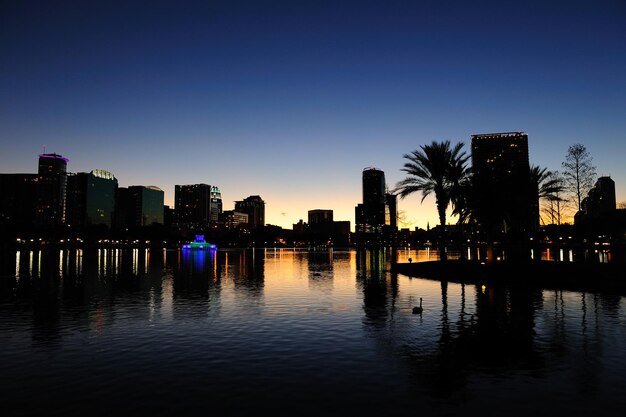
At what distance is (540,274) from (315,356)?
79.5 feet

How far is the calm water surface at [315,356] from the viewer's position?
9992 millimetres

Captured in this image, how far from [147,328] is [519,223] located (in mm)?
40999

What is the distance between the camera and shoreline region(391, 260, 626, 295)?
28.5 m

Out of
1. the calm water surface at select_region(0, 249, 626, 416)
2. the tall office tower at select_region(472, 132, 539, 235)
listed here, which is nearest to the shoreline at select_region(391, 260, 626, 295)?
the calm water surface at select_region(0, 249, 626, 416)

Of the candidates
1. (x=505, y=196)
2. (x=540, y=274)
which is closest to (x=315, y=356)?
(x=540, y=274)

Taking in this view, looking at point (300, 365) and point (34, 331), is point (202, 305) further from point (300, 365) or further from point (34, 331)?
point (300, 365)

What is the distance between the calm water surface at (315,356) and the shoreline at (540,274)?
10.0ft

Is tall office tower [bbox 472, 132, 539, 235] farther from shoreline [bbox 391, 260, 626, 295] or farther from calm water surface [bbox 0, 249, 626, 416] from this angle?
calm water surface [bbox 0, 249, 626, 416]

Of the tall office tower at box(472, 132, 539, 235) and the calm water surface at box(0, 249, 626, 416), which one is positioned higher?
the tall office tower at box(472, 132, 539, 235)

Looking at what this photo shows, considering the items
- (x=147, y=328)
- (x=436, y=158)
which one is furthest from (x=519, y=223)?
(x=147, y=328)

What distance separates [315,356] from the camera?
13961mm

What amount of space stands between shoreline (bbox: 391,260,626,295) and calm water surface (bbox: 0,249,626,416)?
10.0 feet

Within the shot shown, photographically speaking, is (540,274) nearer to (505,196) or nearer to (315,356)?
(505,196)

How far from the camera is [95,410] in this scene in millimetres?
9570
